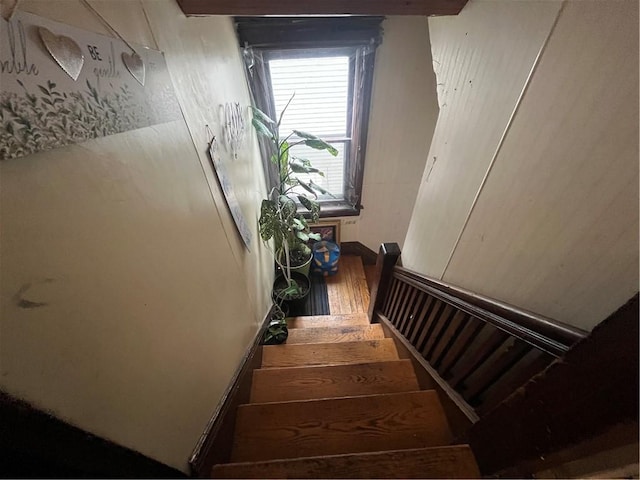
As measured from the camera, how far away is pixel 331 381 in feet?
4.92

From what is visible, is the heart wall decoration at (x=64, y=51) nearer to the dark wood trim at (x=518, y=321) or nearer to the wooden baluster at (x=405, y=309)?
the dark wood trim at (x=518, y=321)

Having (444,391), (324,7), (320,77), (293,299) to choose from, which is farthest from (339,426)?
(320,77)

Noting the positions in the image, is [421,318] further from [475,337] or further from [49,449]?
[49,449]

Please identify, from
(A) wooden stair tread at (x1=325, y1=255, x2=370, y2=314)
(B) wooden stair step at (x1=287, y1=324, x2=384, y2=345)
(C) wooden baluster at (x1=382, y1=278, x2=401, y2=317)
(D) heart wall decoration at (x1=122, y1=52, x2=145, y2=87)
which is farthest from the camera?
(A) wooden stair tread at (x1=325, y1=255, x2=370, y2=314)

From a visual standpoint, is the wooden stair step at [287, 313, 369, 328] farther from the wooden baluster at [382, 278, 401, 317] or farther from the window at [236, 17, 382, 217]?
the window at [236, 17, 382, 217]

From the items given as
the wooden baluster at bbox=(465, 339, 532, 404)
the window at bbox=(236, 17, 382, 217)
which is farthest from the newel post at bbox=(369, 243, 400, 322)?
the window at bbox=(236, 17, 382, 217)

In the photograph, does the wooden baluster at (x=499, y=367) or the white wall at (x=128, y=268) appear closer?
the white wall at (x=128, y=268)

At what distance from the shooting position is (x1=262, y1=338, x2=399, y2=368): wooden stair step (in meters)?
1.74

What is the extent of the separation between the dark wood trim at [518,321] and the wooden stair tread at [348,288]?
1697mm

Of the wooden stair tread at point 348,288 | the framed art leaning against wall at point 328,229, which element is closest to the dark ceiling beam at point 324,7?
the framed art leaning against wall at point 328,229

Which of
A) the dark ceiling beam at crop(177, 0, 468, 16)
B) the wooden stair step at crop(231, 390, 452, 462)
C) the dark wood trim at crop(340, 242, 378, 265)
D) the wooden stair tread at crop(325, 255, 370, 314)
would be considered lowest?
the wooden stair tread at crop(325, 255, 370, 314)

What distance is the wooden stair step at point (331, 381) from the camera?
1454 millimetres

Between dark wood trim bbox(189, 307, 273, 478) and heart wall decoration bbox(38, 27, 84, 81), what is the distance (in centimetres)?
107

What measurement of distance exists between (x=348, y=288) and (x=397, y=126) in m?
1.74
